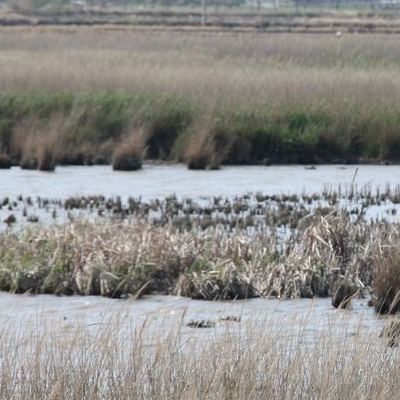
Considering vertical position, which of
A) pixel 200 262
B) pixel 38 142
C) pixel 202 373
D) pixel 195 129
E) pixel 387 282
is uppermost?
pixel 202 373

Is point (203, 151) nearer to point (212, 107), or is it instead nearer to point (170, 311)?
point (212, 107)

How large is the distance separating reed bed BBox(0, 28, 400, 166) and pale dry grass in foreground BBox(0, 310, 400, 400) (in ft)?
42.5

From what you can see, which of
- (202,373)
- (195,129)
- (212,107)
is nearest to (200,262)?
(202,373)

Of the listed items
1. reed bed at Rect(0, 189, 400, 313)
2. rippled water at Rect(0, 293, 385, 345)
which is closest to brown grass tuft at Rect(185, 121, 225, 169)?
reed bed at Rect(0, 189, 400, 313)

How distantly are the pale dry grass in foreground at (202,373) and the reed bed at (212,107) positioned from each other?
13.0 meters

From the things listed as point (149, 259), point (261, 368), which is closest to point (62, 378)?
point (261, 368)

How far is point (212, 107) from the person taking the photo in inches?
797

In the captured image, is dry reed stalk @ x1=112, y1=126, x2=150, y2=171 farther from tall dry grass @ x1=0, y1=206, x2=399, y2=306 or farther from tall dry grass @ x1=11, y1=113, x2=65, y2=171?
tall dry grass @ x1=0, y1=206, x2=399, y2=306

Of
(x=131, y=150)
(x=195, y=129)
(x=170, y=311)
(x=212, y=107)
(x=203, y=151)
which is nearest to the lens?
(x=170, y=311)

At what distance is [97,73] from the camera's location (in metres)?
23.3

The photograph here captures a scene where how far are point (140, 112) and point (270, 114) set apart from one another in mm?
2267

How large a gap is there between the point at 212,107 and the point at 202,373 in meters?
14.8

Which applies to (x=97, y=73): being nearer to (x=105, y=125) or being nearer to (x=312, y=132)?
(x=105, y=125)

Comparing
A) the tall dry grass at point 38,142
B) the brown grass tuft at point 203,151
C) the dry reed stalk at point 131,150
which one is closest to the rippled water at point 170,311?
the tall dry grass at point 38,142
